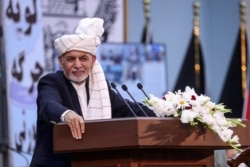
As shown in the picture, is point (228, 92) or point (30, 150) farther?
point (228, 92)

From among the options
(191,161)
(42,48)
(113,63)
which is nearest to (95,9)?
(113,63)

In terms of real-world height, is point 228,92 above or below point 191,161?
above

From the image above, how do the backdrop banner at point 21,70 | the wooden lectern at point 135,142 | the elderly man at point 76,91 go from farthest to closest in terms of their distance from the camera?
1. the backdrop banner at point 21,70
2. the elderly man at point 76,91
3. the wooden lectern at point 135,142

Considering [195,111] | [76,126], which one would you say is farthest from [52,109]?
[195,111]

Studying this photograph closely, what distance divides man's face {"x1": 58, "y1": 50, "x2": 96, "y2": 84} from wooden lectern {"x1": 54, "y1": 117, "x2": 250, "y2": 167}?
1.31 ft

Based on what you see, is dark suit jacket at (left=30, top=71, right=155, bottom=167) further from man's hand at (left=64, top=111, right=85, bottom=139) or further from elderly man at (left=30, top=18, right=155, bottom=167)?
man's hand at (left=64, top=111, right=85, bottom=139)

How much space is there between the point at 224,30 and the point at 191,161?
5.91m

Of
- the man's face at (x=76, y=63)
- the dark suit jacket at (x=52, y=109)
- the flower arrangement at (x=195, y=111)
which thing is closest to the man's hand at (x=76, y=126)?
the dark suit jacket at (x=52, y=109)

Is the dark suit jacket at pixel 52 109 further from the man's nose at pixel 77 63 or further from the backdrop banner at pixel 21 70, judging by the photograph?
the backdrop banner at pixel 21 70

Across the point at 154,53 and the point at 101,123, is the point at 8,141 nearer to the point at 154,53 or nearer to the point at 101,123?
the point at 154,53

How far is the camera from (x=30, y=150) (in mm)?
6562

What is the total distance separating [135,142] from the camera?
3168mm

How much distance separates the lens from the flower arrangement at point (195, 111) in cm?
328

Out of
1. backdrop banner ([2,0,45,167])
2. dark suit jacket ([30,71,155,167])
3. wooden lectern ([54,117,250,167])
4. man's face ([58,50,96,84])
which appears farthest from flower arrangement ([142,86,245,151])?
backdrop banner ([2,0,45,167])
